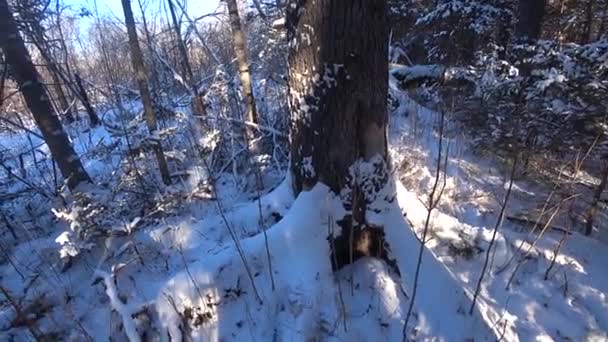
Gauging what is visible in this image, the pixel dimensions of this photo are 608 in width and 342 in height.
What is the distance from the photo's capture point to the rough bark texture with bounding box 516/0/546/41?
221 inches

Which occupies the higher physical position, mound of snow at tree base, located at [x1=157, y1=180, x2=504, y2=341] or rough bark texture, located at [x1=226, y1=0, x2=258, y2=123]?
rough bark texture, located at [x1=226, y1=0, x2=258, y2=123]

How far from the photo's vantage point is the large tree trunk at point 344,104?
1.84 m

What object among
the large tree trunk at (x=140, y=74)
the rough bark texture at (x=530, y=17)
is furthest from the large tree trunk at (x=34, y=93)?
the rough bark texture at (x=530, y=17)

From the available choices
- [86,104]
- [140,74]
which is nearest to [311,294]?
[140,74]

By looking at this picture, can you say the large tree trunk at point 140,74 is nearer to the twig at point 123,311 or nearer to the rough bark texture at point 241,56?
the rough bark texture at point 241,56

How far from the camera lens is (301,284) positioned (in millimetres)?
2105

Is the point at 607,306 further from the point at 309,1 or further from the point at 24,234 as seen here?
the point at 24,234

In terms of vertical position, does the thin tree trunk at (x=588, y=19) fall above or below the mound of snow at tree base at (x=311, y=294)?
above

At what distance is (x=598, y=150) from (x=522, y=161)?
0.69 m

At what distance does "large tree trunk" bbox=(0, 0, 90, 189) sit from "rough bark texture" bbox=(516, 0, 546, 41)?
6341 millimetres

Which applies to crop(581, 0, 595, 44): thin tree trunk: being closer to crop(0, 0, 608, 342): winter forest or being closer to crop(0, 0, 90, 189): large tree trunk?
crop(0, 0, 608, 342): winter forest

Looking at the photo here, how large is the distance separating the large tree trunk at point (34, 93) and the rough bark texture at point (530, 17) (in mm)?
6341

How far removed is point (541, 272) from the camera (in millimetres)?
2449

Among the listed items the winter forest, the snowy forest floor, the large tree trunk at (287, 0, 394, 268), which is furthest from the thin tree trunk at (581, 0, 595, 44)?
the large tree trunk at (287, 0, 394, 268)
